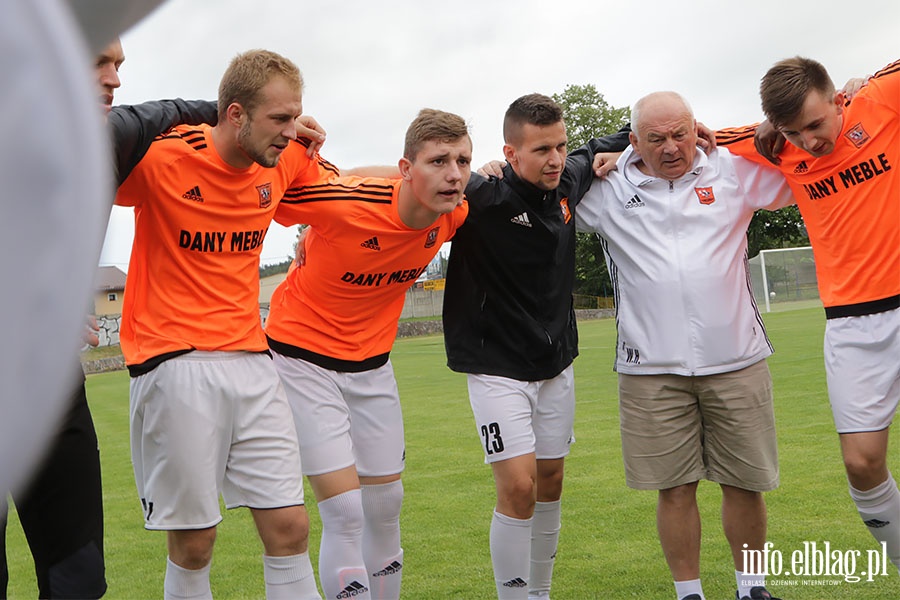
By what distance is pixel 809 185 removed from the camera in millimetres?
4734

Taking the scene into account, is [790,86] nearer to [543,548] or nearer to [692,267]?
[692,267]

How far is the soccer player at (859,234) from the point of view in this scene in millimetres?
4559

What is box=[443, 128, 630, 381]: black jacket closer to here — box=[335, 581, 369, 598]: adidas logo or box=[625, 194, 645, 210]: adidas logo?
box=[625, 194, 645, 210]: adidas logo

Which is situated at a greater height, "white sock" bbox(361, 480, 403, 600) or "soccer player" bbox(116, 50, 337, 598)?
"soccer player" bbox(116, 50, 337, 598)

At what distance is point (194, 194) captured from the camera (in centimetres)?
405

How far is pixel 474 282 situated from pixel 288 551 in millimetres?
1844

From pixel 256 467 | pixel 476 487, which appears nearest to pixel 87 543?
pixel 256 467

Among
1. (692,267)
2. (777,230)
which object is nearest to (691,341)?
(692,267)

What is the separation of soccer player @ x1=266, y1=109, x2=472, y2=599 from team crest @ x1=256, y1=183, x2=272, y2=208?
35 centimetres

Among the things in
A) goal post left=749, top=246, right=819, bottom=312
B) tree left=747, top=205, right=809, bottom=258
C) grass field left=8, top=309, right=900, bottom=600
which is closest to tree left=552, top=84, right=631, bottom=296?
tree left=747, top=205, right=809, bottom=258

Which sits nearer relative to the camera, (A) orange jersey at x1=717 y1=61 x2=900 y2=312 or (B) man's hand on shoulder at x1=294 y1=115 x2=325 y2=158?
(A) orange jersey at x1=717 y1=61 x2=900 y2=312

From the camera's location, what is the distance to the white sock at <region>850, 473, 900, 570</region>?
4680 mm

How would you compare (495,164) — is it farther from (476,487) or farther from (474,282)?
(476,487)

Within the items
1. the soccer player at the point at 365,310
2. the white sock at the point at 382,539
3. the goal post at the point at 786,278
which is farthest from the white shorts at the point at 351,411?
the goal post at the point at 786,278
